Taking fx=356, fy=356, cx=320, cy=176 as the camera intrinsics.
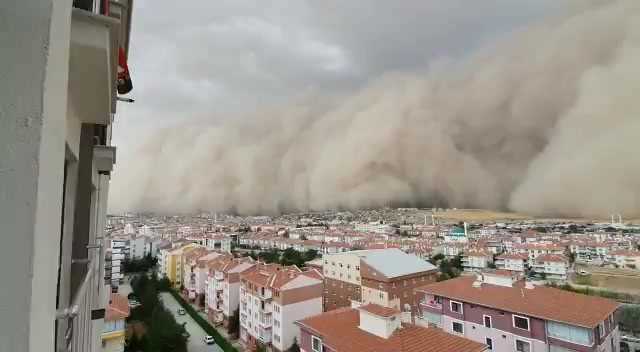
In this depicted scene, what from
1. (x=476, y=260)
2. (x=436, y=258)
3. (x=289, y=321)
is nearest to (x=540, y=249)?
(x=476, y=260)

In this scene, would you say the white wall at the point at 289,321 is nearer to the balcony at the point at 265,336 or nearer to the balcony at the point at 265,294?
the balcony at the point at 265,336

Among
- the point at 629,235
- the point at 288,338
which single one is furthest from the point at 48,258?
the point at 629,235

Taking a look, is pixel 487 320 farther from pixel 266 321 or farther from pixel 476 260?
pixel 476 260

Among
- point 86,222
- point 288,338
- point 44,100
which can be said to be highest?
point 44,100

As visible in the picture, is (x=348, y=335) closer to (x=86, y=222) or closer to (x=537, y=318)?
(x=537, y=318)

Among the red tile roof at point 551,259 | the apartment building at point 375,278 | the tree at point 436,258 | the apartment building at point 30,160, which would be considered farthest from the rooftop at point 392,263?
the apartment building at point 30,160

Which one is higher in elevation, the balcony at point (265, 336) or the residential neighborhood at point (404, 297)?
the residential neighborhood at point (404, 297)

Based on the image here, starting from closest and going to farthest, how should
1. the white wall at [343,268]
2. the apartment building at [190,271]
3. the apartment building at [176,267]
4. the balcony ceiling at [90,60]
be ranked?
the balcony ceiling at [90,60] < the white wall at [343,268] < the apartment building at [190,271] < the apartment building at [176,267]
